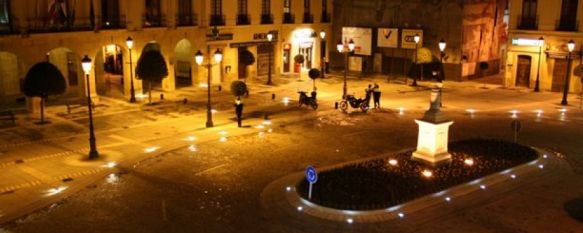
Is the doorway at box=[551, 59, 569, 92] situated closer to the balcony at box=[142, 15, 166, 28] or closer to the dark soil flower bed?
the dark soil flower bed

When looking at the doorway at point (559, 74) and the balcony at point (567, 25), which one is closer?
the balcony at point (567, 25)

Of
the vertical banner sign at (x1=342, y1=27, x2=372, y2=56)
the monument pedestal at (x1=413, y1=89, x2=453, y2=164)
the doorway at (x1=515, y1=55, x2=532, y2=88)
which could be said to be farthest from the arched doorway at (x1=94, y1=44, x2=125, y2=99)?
the doorway at (x1=515, y1=55, x2=532, y2=88)

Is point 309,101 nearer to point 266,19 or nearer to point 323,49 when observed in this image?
point 266,19

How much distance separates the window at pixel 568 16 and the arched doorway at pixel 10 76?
3347cm

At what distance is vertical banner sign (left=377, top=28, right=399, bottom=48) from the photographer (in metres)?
47.7

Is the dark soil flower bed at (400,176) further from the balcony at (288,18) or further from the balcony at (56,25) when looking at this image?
the balcony at (288,18)

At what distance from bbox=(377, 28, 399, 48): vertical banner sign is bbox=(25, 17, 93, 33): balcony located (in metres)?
23.2

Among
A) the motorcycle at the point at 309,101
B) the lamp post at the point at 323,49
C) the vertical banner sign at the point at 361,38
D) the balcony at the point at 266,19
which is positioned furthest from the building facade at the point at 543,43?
the balcony at the point at 266,19

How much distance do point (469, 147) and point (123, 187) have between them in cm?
1280

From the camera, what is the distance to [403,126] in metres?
28.8

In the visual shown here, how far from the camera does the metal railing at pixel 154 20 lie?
37938 millimetres

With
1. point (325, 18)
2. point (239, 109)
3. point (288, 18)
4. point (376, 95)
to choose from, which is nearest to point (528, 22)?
point (376, 95)

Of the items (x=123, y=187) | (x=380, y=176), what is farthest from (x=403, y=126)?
(x=123, y=187)

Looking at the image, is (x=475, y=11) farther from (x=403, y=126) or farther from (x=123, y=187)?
(x=123, y=187)
